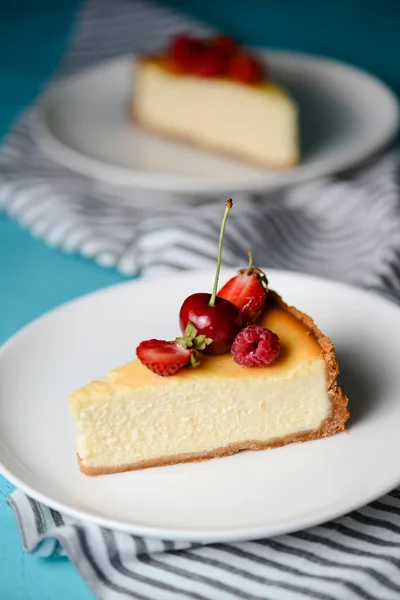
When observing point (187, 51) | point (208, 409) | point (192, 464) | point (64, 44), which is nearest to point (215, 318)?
point (208, 409)

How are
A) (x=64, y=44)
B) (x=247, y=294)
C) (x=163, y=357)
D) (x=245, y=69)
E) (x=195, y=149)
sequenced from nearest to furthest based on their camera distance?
1. (x=163, y=357)
2. (x=247, y=294)
3. (x=245, y=69)
4. (x=195, y=149)
5. (x=64, y=44)

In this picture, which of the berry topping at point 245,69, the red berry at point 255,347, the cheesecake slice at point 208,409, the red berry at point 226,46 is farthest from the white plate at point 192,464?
the red berry at point 226,46

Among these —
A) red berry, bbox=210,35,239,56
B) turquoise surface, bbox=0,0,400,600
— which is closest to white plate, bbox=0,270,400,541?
turquoise surface, bbox=0,0,400,600

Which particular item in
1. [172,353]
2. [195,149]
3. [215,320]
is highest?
[195,149]

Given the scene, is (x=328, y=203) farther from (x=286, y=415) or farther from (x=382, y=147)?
(x=286, y=415)

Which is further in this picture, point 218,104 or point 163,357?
point 218,104

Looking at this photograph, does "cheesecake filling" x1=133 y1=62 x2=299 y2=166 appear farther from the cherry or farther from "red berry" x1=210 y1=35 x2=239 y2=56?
the cherry

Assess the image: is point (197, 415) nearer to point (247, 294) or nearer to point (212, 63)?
point (247, 294)

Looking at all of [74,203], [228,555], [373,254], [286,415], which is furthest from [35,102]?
[228,555]
